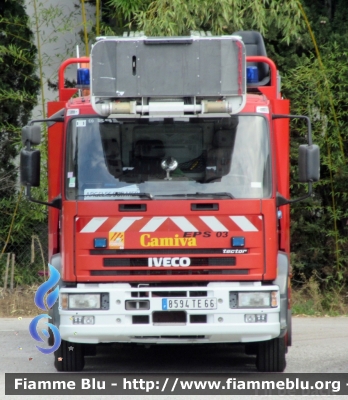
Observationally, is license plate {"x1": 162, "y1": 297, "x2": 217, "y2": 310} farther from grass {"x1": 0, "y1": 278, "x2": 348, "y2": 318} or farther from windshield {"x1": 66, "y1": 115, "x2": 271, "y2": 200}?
grass {"x1": 0, "y1": 278, "x2": 348, "y2": 318}

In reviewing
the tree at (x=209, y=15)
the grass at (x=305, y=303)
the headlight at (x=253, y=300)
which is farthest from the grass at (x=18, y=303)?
the headlight at (x=253, y=300)

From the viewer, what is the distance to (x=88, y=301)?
7.28 m

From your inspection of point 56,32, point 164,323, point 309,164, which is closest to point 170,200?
point 164,323

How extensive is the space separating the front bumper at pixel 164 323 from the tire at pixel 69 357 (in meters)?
0.66

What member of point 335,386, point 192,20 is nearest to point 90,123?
point 335,386

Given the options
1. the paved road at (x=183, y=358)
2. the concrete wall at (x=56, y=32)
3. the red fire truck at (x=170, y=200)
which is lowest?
the paved road at (x=183, y=358)

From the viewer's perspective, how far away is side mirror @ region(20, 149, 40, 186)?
7602 mm

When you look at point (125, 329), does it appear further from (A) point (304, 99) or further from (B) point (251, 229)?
(A) point (304, 99)

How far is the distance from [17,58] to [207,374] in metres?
6.81

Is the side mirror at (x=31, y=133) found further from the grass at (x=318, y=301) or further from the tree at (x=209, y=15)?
the grass at (x=318, y=301)

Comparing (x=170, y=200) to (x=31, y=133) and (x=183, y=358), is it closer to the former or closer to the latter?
(x=31, y=133)

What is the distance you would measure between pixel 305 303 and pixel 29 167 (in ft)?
20.7

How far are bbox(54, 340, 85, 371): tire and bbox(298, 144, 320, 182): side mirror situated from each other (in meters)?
2.57

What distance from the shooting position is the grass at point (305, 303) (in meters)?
12.5
